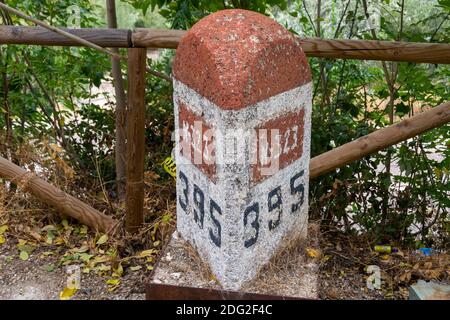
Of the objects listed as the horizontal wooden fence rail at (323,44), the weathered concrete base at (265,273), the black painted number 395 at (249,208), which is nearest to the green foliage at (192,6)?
the horizontal wooden fence rail at (323,44)

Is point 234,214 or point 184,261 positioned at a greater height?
point 234,214

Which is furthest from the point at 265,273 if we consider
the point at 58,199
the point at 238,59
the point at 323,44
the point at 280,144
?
the point at 58,199

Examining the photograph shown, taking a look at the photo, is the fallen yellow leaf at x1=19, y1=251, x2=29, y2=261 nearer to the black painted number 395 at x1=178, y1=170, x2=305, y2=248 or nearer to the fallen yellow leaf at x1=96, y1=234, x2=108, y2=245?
the fallen yellow leaf at x1=96, y1=234, x2=108, y2=245

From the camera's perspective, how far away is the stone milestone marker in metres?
1.75

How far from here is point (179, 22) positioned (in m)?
3.05

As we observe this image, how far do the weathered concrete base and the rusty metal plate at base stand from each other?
2 cm

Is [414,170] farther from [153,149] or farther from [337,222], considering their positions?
[153,149]

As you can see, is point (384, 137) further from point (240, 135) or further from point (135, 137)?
point (135, 137)

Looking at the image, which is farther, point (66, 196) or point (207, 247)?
point (66, 196)

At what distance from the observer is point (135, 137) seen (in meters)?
2.65

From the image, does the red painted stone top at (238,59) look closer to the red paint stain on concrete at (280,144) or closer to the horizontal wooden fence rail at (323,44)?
the red paint stain on concrete at (280,144)

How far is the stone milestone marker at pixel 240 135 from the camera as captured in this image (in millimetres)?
1751

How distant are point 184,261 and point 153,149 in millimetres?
1578
